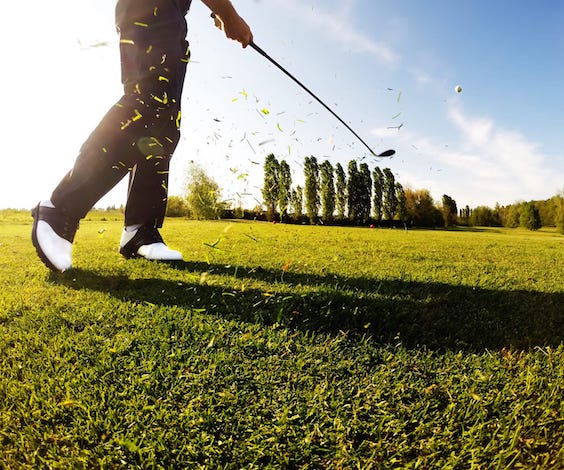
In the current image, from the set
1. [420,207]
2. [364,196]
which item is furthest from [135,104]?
[420,207]

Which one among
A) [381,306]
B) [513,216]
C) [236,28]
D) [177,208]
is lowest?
[381,306]

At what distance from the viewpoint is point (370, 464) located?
1236 mm

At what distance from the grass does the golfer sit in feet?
2.12

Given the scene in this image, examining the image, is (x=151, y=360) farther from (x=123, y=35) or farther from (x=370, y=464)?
(x=123, y=35)

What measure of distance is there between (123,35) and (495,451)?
3.83 metres

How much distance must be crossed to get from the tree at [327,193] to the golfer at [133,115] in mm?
27904

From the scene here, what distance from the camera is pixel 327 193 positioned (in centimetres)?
3638

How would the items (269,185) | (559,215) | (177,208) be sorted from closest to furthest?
(269,185) < (177,208) < (559,215)

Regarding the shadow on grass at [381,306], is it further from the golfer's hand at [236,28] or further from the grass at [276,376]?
the golfer's hand at [236,28]

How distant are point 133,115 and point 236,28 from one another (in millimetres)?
1242

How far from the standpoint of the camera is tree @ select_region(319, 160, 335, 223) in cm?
3272

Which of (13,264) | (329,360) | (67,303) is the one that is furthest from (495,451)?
(13,264)

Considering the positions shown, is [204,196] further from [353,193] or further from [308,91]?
[353,193]

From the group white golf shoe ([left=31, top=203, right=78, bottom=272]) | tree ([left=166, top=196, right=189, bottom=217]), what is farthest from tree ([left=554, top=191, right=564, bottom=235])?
white golf shoe ([left=31, top=203, right=78, bottom=272])
